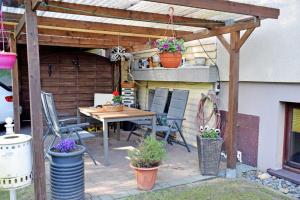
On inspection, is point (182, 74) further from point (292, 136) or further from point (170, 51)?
point (292, 136)

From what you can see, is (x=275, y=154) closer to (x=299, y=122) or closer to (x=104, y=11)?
(x=299, y=122)

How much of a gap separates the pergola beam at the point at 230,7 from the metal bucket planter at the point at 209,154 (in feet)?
5.70

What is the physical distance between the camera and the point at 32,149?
3045 mm

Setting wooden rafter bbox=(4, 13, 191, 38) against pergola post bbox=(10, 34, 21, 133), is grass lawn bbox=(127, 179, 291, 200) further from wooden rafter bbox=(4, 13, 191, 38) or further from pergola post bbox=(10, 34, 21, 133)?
pergola post bbox=(10, 34, 21, 133)

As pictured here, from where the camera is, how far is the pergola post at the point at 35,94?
272 cm

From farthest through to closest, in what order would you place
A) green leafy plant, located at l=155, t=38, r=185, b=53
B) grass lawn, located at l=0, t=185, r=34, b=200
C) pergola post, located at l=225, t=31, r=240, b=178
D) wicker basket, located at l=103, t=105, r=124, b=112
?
wicker basket, located at l=103, t=105, r=124, b=112 → pergola post, located at l=225, t=31, r=240, b=178 → green leafy plant, located at l=155, t=38, r=185, b=53 → grass lawn, located at l=0, t=185, r=34, b=200

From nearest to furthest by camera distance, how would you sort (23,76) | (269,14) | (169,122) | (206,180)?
1. (269,14)
2. (206,180)
3. (169,122)
4. (23,76)

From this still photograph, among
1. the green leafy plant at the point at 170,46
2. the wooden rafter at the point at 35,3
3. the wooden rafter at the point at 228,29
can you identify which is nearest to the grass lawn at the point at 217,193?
the green leafy plant at the point at 170,46

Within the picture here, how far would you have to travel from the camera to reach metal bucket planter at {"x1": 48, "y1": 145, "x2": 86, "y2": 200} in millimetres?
2996

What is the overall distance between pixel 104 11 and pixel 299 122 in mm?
3086

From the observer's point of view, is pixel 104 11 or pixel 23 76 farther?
pixel 23 76

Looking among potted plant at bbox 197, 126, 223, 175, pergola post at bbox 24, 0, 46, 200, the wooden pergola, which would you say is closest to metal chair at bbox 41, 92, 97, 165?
the wooden pergola

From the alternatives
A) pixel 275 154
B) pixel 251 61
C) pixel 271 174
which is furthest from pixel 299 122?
pixel 251 61

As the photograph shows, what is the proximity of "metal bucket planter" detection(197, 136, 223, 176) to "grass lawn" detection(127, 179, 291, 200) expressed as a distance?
267 mm
